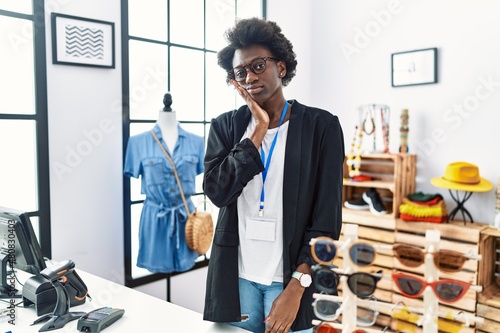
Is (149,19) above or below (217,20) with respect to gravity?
below

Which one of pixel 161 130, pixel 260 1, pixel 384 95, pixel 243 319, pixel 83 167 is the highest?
pixel 260 1

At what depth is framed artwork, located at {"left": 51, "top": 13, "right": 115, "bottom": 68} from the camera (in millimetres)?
2393

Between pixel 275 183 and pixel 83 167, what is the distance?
154 centimetres

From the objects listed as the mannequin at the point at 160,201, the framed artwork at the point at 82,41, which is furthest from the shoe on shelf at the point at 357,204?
the framed artwork at the point at 82,41

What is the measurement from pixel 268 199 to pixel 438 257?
638 millimetres

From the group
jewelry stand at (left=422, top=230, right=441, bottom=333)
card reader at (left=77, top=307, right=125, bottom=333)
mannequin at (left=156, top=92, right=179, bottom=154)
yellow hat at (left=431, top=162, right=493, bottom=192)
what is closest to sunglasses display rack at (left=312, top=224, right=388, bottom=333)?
jewelry stand at (left=422, top=230, right=441, bottom=333)

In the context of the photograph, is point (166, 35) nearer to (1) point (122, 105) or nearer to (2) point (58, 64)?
(1) point (122, 105)

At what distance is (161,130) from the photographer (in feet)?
8.57

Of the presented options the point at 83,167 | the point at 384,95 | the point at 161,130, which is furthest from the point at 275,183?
the point at 384,95

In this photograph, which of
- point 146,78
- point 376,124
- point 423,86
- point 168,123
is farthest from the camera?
point 376,124

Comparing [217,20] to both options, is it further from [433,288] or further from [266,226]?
[433,288]

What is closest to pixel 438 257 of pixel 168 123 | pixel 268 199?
pixel 268 199

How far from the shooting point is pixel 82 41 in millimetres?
2484

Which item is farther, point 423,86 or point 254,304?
point 423,86
